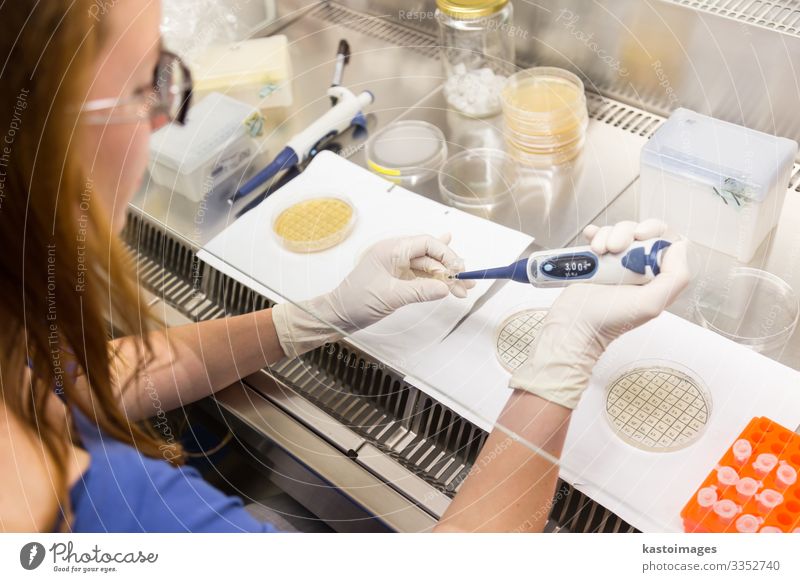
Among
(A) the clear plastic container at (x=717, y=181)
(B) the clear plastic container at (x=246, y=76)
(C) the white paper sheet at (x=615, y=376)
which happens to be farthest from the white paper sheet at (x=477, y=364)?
(B) the clear plastic container at (x=246, y=76)

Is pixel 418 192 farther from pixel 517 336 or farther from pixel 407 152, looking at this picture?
pixel 517 336

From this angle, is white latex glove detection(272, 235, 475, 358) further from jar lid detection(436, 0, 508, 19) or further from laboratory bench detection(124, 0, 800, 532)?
jar lid detection(436, 0, 508, 19)

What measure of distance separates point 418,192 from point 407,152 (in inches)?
3.0

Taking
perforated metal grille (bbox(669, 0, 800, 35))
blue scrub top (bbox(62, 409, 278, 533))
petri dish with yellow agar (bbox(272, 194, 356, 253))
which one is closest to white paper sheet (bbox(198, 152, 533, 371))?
petri dish with yellow agar (bbox(272, 194, 356, 253))

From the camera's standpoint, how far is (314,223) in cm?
88

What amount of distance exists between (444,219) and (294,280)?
179 mm

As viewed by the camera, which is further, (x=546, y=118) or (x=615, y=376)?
(x=546, y=118)

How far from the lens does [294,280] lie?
826 mm

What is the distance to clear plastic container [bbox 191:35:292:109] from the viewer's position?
104 centimetres

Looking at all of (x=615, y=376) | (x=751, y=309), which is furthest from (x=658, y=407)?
(x=751, y=309)

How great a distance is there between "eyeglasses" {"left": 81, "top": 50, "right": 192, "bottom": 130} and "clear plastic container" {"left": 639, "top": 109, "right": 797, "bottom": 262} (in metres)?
0.51
